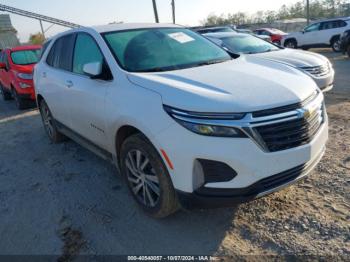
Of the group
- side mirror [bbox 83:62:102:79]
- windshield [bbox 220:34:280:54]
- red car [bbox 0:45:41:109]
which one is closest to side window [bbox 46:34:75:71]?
side mirror [bbox 83:62:102:79]

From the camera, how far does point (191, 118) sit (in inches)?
98.1

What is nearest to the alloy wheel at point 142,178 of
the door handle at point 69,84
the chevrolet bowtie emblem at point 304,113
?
the chevrolet bowtie emblem at point 304,113

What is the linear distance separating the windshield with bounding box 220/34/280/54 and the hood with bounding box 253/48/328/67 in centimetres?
60

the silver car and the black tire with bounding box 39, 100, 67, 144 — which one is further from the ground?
the silver car

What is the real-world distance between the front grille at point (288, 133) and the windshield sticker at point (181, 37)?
1841mm

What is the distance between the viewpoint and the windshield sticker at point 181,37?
3931mm

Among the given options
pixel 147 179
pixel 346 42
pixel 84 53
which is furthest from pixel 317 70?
pixel 346 42

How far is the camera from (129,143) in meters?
3.04

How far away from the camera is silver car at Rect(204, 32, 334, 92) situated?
6324 mm

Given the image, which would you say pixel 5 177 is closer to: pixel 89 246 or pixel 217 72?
pixel 89 246

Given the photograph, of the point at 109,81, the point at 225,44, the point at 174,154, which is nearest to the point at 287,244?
the point at 174,154

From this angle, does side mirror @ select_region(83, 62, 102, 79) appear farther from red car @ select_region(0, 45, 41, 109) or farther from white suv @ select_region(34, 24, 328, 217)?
red car @ select_region(0, 45, 41, 109)

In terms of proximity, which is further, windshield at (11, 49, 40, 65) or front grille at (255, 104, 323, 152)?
windshield at (11, 49, 40, 65)

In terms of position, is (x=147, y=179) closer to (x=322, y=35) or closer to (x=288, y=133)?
(x=288, y=133)
